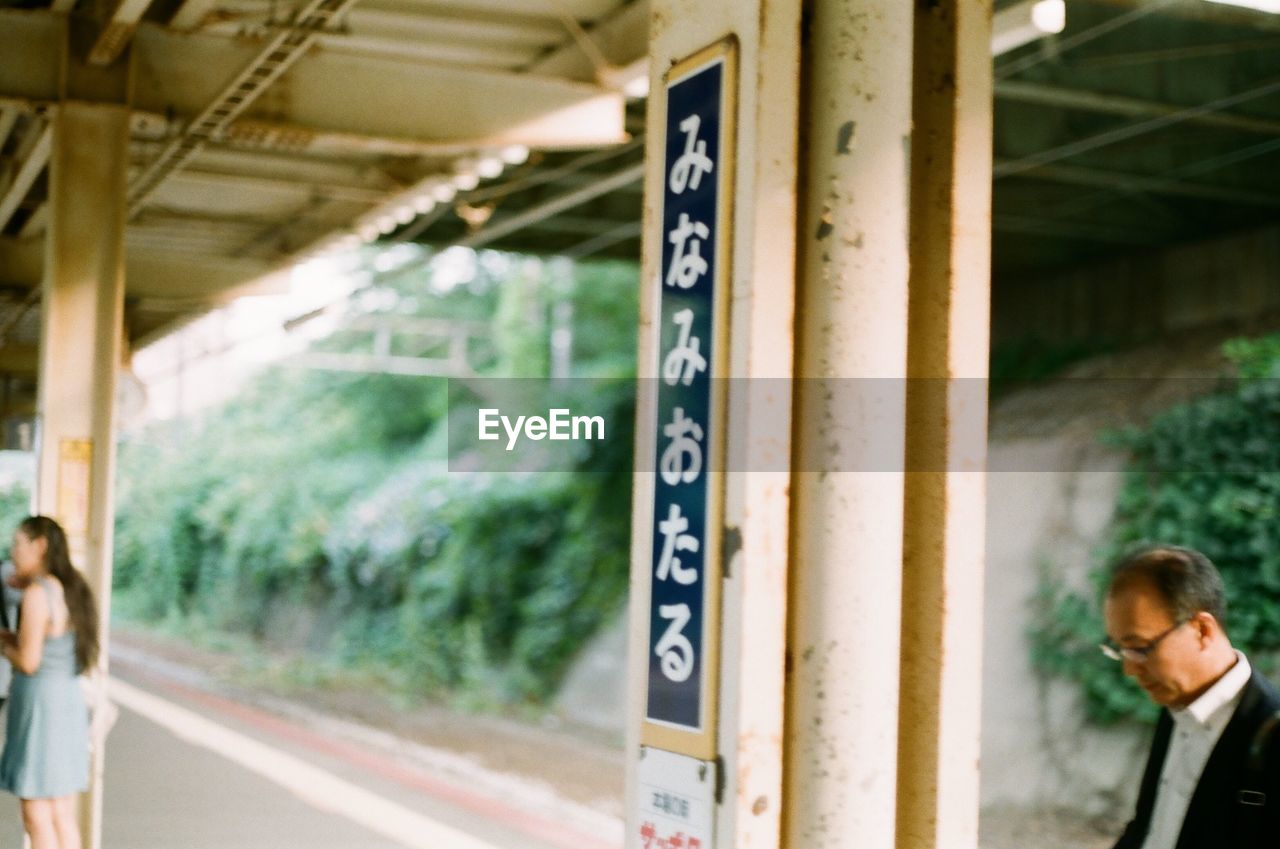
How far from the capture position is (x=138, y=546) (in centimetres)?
3506

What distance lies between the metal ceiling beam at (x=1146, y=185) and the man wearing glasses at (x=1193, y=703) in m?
14.2

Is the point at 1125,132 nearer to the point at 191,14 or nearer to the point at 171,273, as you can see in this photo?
the point at 191,14

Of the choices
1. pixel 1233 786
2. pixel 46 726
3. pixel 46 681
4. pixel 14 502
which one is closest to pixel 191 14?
pixel 14 502

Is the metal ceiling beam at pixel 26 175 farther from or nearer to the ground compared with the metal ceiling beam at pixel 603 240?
nearer to the ground

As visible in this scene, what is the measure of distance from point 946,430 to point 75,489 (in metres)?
7.01

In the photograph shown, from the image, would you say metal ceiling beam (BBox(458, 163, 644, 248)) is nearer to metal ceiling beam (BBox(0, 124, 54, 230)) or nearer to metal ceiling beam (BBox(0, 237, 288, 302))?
metal ceiling beam (BBox(0, 237, 288, 302))

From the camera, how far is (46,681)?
6.98 m

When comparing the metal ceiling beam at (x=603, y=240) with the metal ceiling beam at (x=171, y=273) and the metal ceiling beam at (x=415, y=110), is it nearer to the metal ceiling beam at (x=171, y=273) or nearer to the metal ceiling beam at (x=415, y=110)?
the metal ceiling beam at (x=171, y=273)

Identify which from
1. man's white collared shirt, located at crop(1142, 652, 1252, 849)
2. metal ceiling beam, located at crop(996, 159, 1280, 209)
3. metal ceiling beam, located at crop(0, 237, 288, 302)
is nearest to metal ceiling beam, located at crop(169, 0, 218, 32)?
metal ceiling beam, located at crop(0, 237, 288, 302)

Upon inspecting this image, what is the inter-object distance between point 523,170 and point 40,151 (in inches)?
188

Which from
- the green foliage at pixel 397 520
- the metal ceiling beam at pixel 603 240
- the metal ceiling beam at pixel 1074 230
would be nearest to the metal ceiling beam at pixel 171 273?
the green foliage at pixel 397 520

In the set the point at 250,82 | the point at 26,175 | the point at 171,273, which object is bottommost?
the point at 171,273

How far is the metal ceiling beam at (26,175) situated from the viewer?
11055 millimetres

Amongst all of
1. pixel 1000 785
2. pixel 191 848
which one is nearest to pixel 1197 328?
pixel 1000 785
